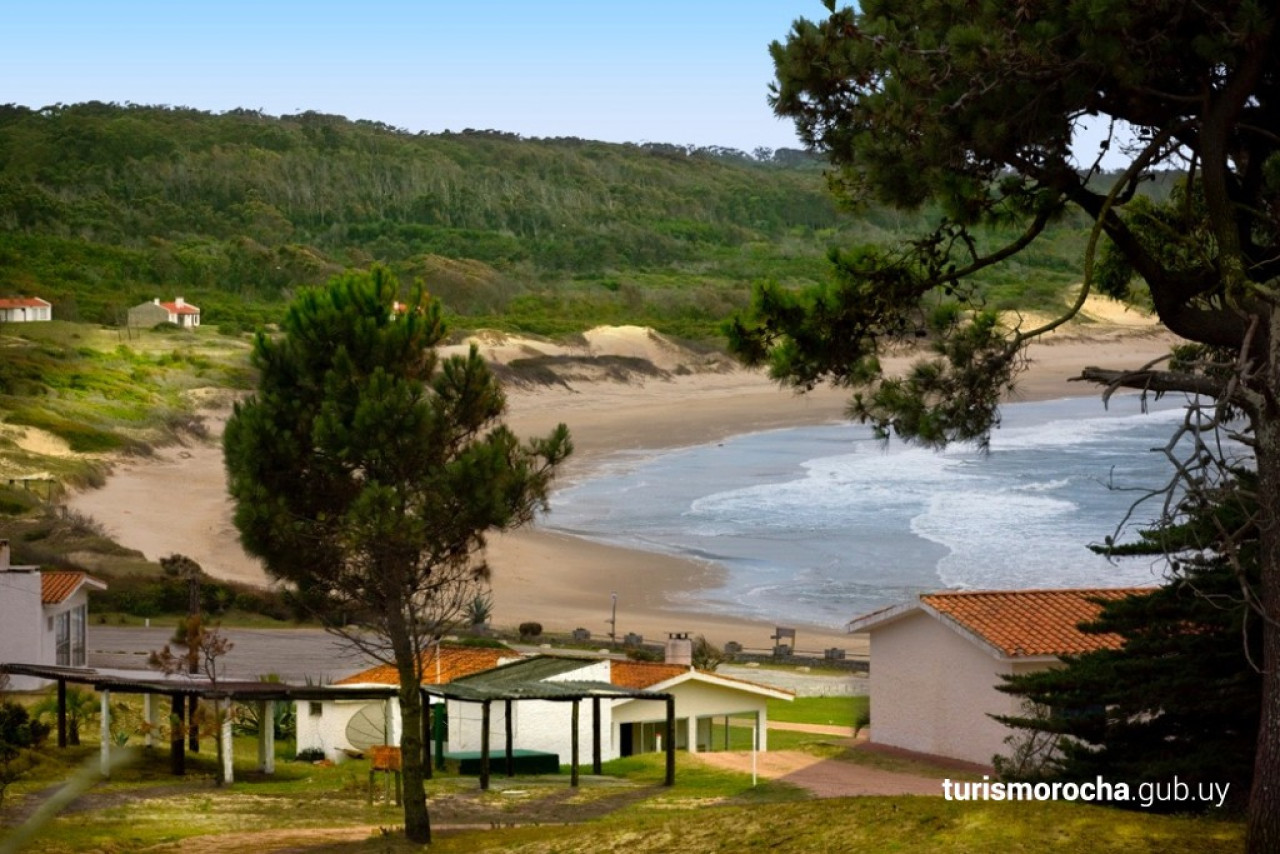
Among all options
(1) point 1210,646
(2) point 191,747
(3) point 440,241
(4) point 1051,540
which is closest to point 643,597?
(4) point 1051,540

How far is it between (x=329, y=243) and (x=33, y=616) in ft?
466

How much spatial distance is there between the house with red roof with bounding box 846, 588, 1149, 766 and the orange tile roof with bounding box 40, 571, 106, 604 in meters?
14.0

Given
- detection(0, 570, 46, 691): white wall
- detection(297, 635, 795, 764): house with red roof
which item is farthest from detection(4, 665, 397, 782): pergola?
detection(0, 570, 46, 691): white wall

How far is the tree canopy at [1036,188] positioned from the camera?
35.2 feet

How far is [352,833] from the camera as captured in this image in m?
18.7

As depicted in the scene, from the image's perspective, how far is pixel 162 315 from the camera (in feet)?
335

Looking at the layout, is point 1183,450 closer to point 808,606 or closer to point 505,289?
point 808,606

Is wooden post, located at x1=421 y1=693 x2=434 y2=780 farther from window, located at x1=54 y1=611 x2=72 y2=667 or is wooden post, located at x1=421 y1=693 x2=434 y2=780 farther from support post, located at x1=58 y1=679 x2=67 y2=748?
window, located at x1=54 y1=611 x2=72 y2=667

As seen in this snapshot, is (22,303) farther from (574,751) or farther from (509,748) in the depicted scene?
(574,751)

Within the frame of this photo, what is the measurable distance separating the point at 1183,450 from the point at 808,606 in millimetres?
24473

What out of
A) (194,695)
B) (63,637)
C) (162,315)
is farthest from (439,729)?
(162,315)

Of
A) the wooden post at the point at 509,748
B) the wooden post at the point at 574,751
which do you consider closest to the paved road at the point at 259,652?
the wooden post at the point at 509,748

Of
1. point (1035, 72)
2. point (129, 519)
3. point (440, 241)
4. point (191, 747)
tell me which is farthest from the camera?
point (440, 241)

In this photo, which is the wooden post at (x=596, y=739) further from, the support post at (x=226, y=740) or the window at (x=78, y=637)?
the window at (x=78, y=637)
